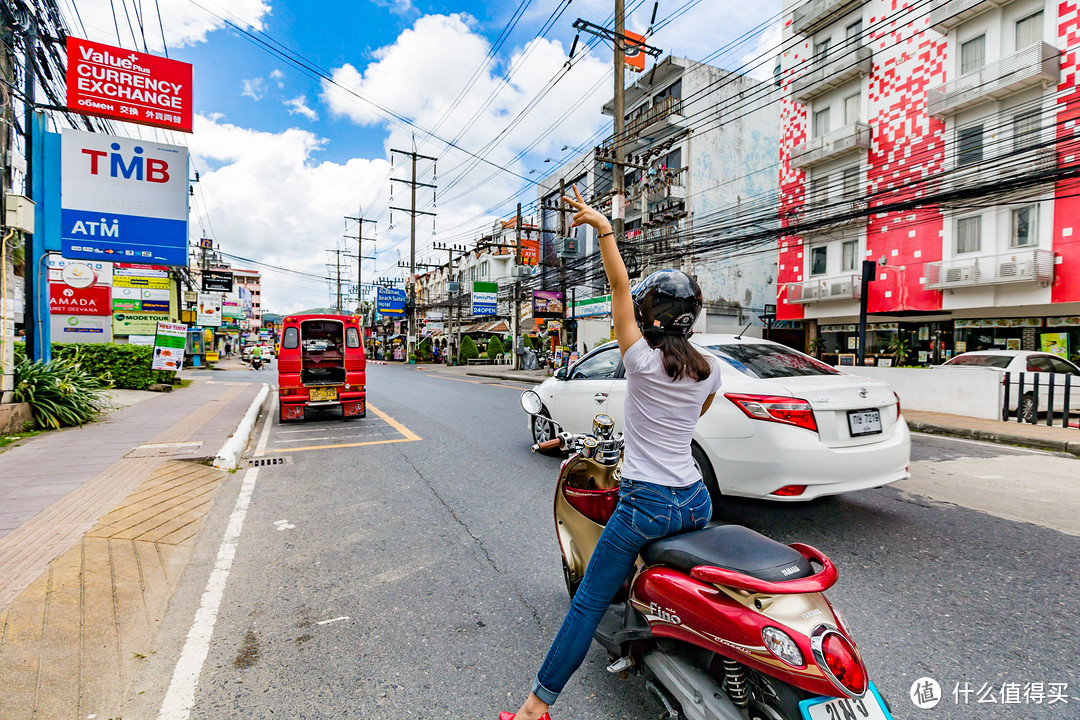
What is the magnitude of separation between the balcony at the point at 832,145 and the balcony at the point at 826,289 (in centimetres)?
473

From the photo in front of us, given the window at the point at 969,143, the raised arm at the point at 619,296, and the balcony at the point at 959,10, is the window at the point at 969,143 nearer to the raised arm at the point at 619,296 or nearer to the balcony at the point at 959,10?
the balcony at the point at 959,10

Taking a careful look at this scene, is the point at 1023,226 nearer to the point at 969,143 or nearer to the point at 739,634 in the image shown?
the point at 969,143

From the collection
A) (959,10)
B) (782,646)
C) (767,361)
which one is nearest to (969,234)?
(959,10)

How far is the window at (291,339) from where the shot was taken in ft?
35.4

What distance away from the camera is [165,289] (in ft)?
88.9

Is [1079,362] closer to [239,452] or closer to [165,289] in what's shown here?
[239,452]

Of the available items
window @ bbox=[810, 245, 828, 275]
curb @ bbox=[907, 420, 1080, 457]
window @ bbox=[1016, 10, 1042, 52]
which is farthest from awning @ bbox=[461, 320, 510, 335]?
curb @ bbox=[907, 420, 1080, 457]

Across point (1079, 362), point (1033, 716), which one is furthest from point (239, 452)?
point (1079, 362)

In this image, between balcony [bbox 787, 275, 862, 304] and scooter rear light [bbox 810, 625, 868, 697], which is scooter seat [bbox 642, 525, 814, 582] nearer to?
scooter rear light [bbox 810, 625, 868, 697]

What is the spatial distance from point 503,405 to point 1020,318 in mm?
16579

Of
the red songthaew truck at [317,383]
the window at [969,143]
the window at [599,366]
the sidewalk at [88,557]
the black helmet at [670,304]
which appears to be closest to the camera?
the black helmet at [670,304]

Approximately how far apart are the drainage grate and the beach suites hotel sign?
21.3ft

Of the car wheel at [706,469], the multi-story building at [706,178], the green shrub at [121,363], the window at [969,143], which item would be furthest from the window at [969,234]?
the green shrub at [121,363]

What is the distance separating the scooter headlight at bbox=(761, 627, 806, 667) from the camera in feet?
5.20
